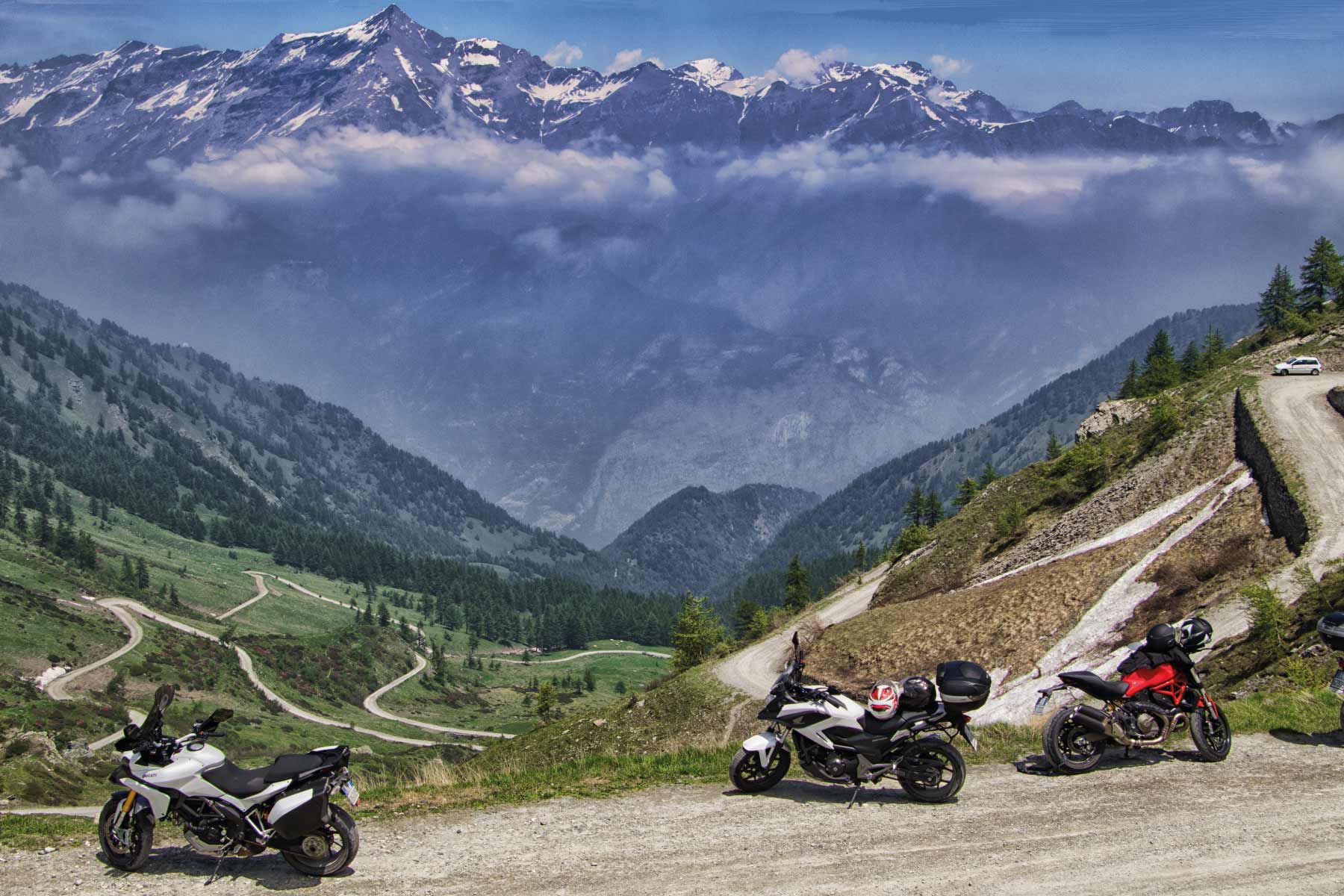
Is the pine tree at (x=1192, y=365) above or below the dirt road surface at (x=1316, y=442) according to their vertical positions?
above

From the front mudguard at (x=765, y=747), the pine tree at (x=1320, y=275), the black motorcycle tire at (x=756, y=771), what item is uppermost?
the pine tree at (x=1320, y=275)

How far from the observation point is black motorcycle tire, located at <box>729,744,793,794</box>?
19062 mm

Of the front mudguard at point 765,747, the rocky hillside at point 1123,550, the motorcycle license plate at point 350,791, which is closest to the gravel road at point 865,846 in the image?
the front mudguard at point 765,747

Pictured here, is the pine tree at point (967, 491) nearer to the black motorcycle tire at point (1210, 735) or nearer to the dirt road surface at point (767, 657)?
the dirt road surface at point (767, 657)

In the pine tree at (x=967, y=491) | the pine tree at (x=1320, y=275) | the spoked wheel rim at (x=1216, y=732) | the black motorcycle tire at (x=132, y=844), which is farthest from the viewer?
the pine tree at (x=967, y=491)

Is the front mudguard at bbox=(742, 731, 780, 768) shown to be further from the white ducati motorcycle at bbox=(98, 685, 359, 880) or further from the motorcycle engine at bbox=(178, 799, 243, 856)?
the motorcycle engine at bbox=(178, 799, 243, 856)

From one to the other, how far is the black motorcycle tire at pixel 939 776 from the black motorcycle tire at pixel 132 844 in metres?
13.0

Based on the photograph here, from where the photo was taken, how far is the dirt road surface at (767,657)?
61591 mm

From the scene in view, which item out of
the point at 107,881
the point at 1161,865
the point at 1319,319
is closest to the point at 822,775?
the point at 1161,865

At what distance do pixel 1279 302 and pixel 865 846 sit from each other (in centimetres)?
16616

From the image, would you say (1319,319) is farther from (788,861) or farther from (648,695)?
(788,861)

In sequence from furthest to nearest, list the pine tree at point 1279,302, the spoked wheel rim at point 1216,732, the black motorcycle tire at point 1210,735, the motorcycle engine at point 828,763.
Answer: the pine tree at point 1279,302 < the spoked wheel rim at point 1216,732 < the black motorcycle tire at point 1210,735 < the motorcycle engine at point 828,763

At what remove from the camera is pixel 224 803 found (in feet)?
50.3

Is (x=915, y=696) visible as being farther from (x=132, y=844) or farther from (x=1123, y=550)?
(x=1123, y=550)
